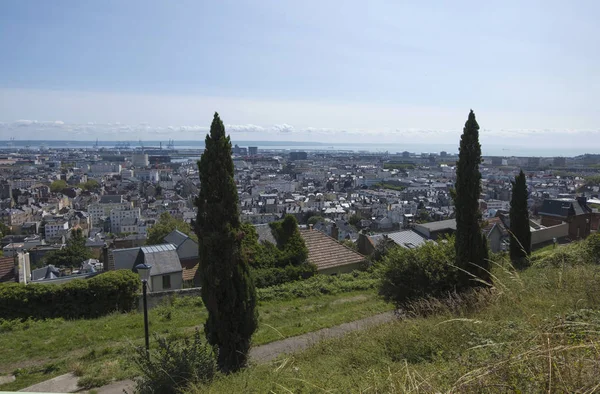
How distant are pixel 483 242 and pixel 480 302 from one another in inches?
106

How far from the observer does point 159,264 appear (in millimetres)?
14609

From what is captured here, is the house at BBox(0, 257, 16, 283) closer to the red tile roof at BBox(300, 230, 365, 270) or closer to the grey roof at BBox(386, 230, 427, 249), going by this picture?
the red tile roof at BBox(300, 230, 365, 270)

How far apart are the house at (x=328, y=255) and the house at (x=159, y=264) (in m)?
4.37

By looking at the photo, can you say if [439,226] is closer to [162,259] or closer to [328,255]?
[328,255]

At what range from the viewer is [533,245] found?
Result: 20.1 meters

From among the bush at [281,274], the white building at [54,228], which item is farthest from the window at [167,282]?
the white building at [54,228]

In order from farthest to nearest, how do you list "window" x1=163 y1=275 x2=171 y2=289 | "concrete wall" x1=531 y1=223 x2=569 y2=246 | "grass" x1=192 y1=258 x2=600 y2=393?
1. "concrete wall" x1=531 y1=223 x2=569 y2=246
2. "window" x1=163 y1=275 x2=171 y2=289
3. "grass" x1=192 y1=258 x2=600 y2=393

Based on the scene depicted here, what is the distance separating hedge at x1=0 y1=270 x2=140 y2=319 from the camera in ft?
31.0

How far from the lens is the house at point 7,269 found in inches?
574

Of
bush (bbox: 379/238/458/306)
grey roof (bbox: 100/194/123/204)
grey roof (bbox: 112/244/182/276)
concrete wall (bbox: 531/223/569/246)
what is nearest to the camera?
bush (bbox: 379/238/458/306)

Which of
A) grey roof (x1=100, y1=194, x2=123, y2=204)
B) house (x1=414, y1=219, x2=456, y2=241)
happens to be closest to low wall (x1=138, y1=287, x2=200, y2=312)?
house (x1=414, y1=219, x2=456, y2=241)

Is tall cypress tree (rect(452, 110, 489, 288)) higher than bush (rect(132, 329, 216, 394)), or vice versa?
tall cypress tree (rect(452, 110, 489, 288))

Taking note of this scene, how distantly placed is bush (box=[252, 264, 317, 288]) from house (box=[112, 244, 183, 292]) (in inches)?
135

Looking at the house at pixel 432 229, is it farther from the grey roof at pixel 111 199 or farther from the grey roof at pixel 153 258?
the grey roof at pixel 111 199
